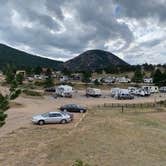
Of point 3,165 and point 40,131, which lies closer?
point 3,165

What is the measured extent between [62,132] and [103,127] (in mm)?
4158

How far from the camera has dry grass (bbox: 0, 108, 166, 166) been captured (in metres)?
22.3

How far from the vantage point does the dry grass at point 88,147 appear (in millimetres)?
22281

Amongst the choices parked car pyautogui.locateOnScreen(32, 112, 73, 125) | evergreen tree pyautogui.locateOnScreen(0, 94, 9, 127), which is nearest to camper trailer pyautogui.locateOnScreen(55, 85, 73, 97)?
parked car pyautogui.locateOnScreen(32, 112, 73, 125)

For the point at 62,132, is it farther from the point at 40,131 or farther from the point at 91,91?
the point at 91,91

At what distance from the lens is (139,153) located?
24.4m

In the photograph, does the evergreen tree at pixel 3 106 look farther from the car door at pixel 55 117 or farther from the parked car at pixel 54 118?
the car door at pixel 55 117

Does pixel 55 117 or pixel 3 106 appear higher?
pixel 3 106

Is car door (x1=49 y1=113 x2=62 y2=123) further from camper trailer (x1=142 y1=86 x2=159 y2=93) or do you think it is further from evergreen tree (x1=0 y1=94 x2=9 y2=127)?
camper trailer (x1=142 y1=86 x2=159 y2=93)

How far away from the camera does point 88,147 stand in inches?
1003

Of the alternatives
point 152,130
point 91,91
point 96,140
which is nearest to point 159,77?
point 91,91

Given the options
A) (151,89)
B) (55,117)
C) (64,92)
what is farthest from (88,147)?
(151,89)

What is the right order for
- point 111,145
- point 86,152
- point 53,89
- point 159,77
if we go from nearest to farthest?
1. point 86,152
2. point 111,145
3. point 53,89
4. point 159,77

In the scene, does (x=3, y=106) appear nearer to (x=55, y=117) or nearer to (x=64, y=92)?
(x=55, y=117)
